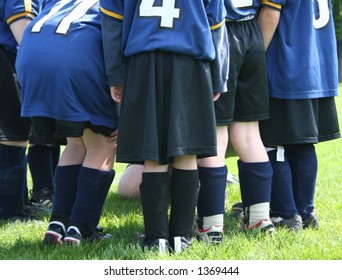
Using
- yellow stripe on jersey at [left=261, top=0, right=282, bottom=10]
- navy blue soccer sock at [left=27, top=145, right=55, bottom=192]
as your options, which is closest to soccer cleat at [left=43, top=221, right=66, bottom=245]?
navy blue soccer sock at [left=27, top=145, right=55, bottom=192]

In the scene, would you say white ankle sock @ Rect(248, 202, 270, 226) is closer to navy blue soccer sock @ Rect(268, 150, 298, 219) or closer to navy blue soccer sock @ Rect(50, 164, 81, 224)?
navy blue soccer sock @ Rect(268, 150, 298, 219)

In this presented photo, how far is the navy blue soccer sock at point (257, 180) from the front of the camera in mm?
4062

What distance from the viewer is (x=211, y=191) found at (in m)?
3.87

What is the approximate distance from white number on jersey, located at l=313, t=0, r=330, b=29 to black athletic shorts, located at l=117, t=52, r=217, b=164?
1161 millimetres

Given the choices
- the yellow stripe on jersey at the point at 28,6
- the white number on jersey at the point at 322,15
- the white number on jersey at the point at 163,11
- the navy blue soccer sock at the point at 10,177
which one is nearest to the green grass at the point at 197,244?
the navy blue soccer sock at the point at 10,177

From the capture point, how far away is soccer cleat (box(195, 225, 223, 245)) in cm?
380

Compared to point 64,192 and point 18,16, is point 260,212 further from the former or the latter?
point 18,16

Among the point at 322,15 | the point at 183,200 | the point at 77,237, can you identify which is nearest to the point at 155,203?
the point at 183,200

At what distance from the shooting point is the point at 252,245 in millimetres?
3727

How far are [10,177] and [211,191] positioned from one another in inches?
62.4

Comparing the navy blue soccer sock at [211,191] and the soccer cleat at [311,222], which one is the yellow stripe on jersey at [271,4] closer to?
the navy blue soccer sock at [211,191]

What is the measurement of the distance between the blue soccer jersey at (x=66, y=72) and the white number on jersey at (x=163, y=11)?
17.2 inches
